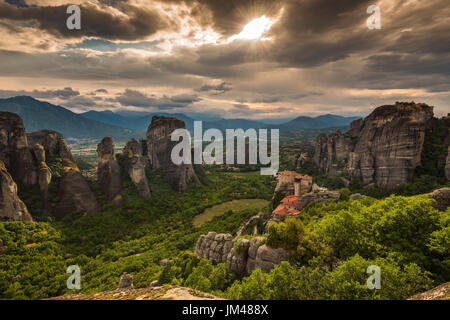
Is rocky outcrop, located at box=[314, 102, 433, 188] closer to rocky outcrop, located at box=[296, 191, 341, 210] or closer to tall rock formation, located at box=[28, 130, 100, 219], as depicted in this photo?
rocky outcrop, located at box=[296, 191, 341, 210]

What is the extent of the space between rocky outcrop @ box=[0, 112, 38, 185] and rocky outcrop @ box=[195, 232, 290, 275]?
5046cm

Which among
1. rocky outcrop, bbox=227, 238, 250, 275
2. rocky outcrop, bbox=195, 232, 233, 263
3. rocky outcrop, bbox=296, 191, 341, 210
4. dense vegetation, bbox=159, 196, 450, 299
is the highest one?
dense vegetation, bbox=159, 196, 450, 299

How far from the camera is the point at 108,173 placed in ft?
201

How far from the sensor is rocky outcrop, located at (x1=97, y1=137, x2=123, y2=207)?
5978 cm

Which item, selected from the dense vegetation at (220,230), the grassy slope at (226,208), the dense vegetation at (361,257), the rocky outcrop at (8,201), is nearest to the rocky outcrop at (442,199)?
the dense vegetation at (220,230)

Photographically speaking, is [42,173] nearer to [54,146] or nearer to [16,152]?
[16,152]

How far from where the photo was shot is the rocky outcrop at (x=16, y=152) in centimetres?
4556

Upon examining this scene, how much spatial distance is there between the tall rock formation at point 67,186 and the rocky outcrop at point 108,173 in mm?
4989

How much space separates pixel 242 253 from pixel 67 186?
5396 centimetres

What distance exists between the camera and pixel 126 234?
50.5 meters

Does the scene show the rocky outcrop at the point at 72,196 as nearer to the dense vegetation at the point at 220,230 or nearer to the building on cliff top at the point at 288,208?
the dense vegetation at the point at 220,230

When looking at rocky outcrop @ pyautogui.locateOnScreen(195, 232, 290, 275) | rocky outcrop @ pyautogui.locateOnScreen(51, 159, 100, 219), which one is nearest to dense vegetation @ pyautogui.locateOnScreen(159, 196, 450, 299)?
rocky outcrop @ pyautogui.locateOnScreen(195, 232, 290, 275)

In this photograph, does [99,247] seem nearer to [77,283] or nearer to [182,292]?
[77,283]

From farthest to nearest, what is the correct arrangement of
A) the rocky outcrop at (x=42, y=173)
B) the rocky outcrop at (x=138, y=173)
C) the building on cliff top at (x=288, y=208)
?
the rocky outcrop at (x=138, y=173)
the rocky outcrop at (x=42, y=173)
the building on cliff top at (x=288, y=208)
